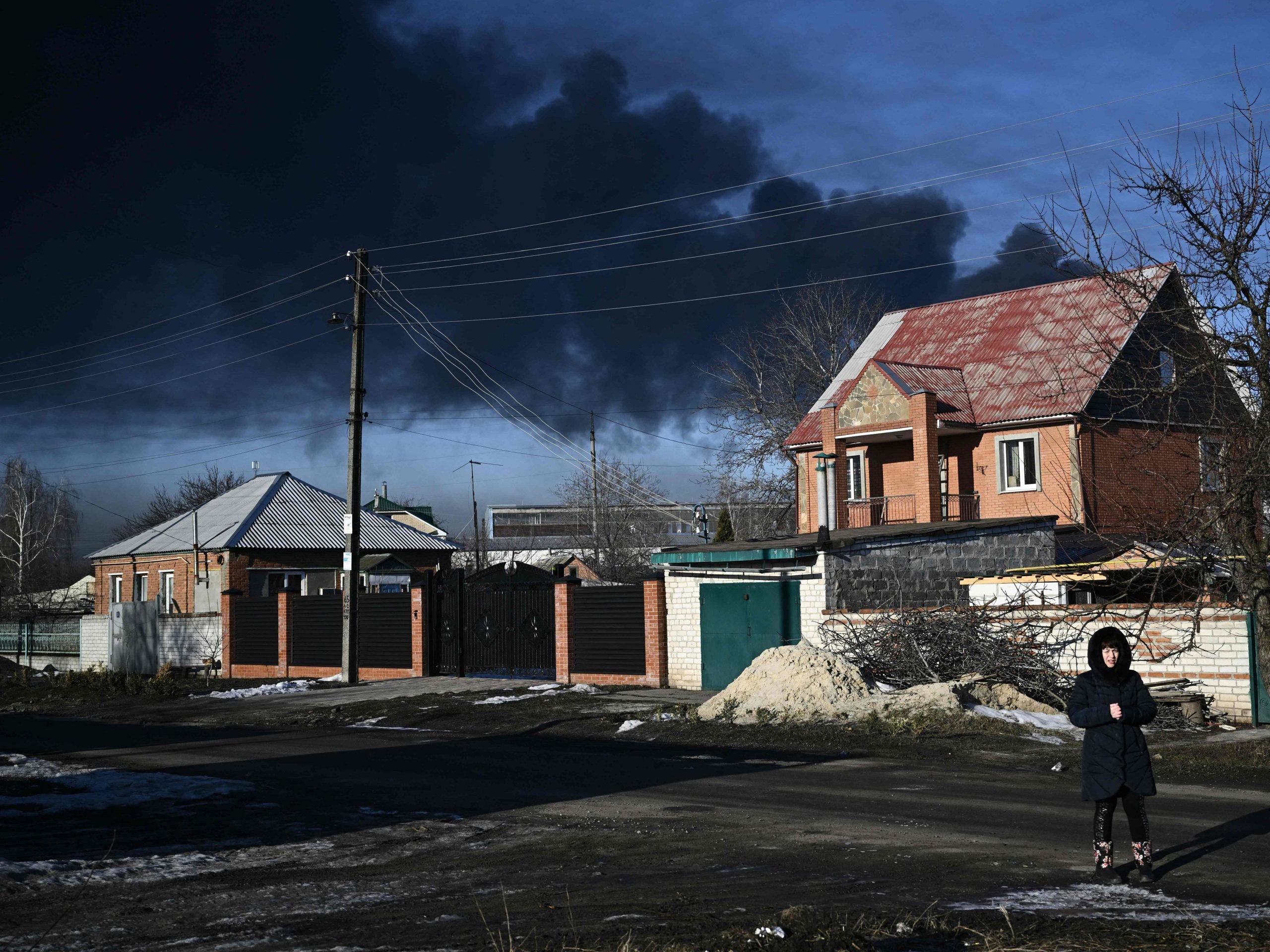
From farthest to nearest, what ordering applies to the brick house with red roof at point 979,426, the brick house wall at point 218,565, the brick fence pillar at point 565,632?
the brick house wall at point 218,565
the brick house with red roof at point 979,426
the brick fence pillar at point 565,632

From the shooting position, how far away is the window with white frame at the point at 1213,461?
42.4 feet

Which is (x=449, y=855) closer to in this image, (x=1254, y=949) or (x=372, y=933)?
(x=372, y=933)

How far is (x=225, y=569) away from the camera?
4272 cm

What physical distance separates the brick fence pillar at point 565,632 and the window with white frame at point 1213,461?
13.7 m

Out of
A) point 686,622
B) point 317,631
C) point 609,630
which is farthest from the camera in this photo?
point 317,631

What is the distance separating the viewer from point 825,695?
17.6 meters

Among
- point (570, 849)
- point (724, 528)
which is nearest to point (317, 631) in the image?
point (724, 528)

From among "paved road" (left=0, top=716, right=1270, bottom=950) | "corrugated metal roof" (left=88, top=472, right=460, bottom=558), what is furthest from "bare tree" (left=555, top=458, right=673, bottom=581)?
"paved road" (left=0, top=716, right=1270, bottom=950)

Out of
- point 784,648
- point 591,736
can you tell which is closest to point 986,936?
point 591,736

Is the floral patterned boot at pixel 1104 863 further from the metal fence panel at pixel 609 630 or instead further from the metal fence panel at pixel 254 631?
the metal fence panel at pixel 254 631

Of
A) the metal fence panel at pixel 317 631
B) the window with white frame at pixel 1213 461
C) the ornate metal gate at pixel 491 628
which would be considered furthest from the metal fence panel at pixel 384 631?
the window with white frame at pixel 1213 461

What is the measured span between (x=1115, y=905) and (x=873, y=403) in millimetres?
29023

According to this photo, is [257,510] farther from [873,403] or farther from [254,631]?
[873,403]

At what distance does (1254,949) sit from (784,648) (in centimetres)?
1357
